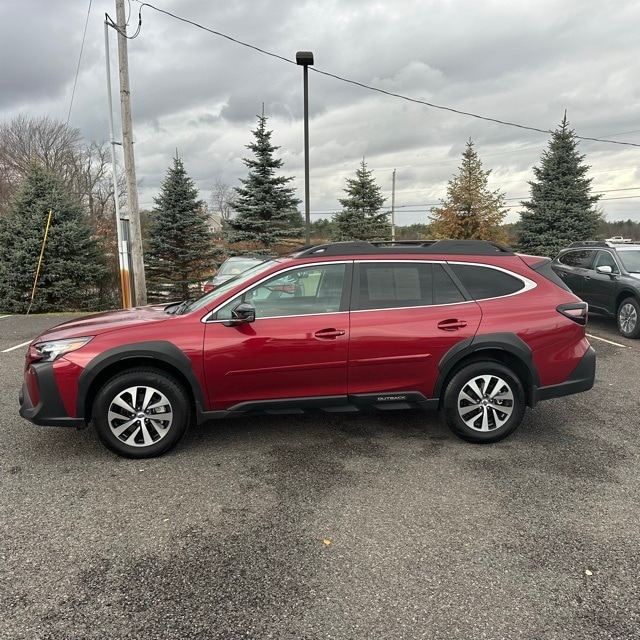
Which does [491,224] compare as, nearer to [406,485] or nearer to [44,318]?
[44,318]

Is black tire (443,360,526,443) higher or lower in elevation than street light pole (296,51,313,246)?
lower

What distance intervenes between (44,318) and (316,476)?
36.6ft

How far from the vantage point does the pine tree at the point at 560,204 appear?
24.2m

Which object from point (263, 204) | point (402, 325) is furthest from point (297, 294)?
point (263, 204)

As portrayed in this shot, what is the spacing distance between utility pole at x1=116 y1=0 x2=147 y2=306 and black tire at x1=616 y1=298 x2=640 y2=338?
10.0 m

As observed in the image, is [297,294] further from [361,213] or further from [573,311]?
[361,213]

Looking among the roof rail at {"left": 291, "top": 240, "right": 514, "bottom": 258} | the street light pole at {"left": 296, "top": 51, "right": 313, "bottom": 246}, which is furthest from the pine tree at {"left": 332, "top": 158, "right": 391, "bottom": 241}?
the roof rail at {"left": 291, "top": 240, "right": 514, "bottom": 258}

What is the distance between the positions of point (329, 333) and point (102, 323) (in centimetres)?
188

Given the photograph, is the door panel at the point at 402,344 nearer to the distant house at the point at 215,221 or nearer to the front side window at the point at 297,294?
the front side window at the point at 297,294

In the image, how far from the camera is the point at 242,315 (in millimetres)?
3609

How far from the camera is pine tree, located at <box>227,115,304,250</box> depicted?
20.9 meters

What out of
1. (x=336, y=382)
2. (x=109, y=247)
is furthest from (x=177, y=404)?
(x=109, y=247)

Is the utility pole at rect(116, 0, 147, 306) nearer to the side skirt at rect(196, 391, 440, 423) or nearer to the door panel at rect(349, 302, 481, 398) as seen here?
the side skirt at rect(196, 391, 440, 423)

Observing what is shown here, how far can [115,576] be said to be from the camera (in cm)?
246
